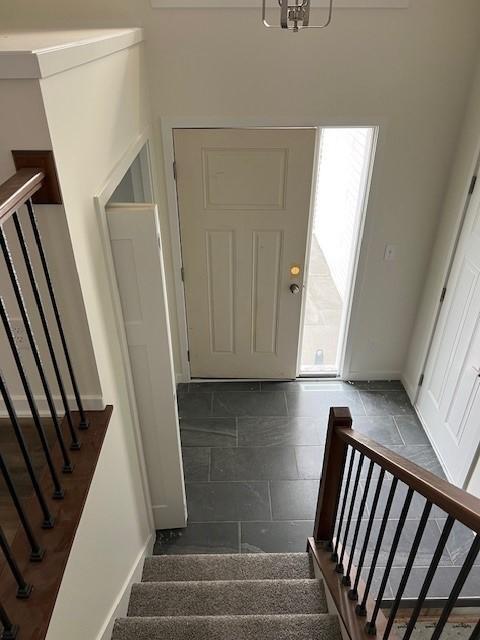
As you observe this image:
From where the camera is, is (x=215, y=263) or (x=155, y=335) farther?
(x=215, y=263)

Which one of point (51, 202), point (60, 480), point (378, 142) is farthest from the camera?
point (378, 142)

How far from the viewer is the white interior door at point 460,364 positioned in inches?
120

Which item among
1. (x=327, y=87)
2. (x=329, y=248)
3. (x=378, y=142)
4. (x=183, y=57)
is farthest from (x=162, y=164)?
(x=329, y=248)

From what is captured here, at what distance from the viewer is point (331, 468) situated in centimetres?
→ 222

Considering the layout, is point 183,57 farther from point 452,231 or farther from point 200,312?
point 452,231

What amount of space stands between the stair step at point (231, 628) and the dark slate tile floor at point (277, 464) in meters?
0.86

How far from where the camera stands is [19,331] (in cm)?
181

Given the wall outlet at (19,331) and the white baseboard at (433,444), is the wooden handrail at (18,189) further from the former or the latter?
the white baseboard at (433,444)

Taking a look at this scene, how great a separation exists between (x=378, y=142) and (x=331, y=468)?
2.15 metres

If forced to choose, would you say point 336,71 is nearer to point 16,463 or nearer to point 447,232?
point 447,232

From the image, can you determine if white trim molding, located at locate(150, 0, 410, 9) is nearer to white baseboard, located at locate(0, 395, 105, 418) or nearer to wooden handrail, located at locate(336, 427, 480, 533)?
white baseboard, located at locate(0, 395, 105, 418)

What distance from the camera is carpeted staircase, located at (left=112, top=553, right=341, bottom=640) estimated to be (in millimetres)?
2061

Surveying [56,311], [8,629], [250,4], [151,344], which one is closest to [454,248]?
[250,4]

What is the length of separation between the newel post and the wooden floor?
1.14 metres
